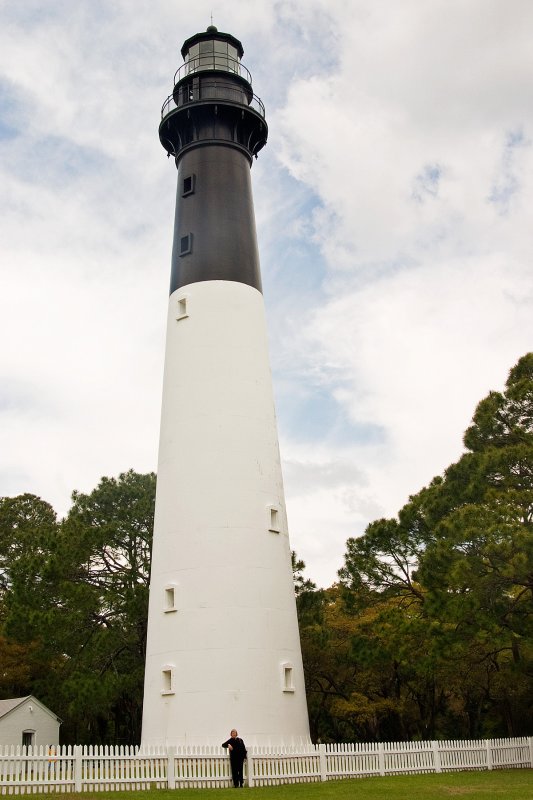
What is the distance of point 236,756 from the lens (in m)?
15.9

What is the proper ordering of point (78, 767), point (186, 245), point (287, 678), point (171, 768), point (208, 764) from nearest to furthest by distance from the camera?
1. point (78, 767)
2. point (171, 768)
3. point (208, 764)
4. point (287, 678)
5. point (186, 245)

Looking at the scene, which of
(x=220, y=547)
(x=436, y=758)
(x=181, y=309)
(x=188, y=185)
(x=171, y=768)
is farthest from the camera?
(x=188, y=185)

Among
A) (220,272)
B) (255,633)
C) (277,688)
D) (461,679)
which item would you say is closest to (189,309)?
(220,272)

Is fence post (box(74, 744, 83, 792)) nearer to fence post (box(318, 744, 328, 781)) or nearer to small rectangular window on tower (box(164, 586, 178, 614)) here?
small rectangular window on tower (box(164, 586, 178, 614))

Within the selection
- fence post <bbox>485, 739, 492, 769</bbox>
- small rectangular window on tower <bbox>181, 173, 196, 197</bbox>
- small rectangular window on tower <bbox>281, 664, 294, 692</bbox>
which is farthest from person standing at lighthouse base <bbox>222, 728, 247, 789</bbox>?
small rectangular window on tower <bbox>181, 173, 196, 197</bbox>

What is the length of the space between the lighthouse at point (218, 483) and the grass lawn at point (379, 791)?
2.22 m

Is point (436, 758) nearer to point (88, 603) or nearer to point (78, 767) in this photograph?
point (78, 767)

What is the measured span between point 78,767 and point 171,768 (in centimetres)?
194

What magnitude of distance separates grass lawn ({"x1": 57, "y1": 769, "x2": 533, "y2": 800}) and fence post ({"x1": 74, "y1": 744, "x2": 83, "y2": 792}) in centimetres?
47

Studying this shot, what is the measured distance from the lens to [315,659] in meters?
33.8

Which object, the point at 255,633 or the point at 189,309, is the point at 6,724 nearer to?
the point at 255,633

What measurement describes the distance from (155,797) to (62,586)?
14844 mm

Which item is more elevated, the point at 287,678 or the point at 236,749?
the point at 287,678

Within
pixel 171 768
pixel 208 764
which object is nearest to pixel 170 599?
pixel 208 764
